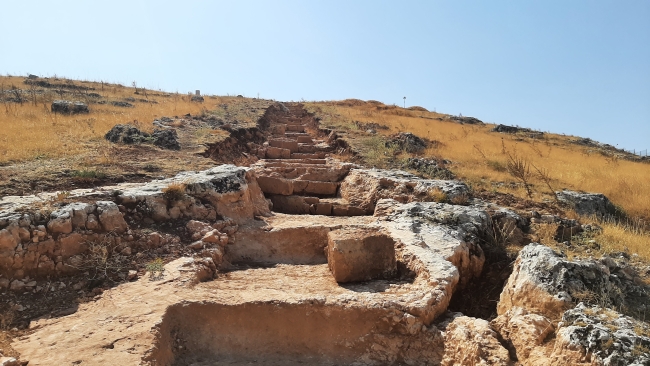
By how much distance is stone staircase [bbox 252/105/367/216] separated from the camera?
845 cm

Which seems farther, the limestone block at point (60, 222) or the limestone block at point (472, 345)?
the limestone block at point (60, 222)

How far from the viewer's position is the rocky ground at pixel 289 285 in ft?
11.8

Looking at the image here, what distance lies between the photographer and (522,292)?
402 centimetres

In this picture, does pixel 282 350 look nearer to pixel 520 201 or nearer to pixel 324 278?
pixel 324 278

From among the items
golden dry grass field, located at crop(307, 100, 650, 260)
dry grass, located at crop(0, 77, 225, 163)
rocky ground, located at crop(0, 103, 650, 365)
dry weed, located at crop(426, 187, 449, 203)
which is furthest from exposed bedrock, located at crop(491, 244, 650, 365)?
dry grass, located at crop(0, 77, 225, 163)

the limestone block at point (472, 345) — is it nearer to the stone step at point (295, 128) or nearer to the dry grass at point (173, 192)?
the dry grass at point (173, 192)

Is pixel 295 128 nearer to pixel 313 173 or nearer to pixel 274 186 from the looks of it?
pixel 313 173

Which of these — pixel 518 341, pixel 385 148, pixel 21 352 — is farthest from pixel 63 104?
pixel 518 341

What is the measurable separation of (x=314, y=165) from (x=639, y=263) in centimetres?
702

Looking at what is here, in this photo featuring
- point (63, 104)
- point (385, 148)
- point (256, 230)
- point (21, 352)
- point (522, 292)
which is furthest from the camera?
point (63, 104)

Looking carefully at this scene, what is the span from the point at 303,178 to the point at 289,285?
4.75 metres

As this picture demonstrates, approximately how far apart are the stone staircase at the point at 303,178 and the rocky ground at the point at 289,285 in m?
1.21

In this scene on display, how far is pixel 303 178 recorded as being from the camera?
9719mm

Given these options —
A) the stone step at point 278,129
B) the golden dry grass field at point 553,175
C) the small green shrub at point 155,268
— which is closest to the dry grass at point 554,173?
the golden dry grass field at point 553,175
